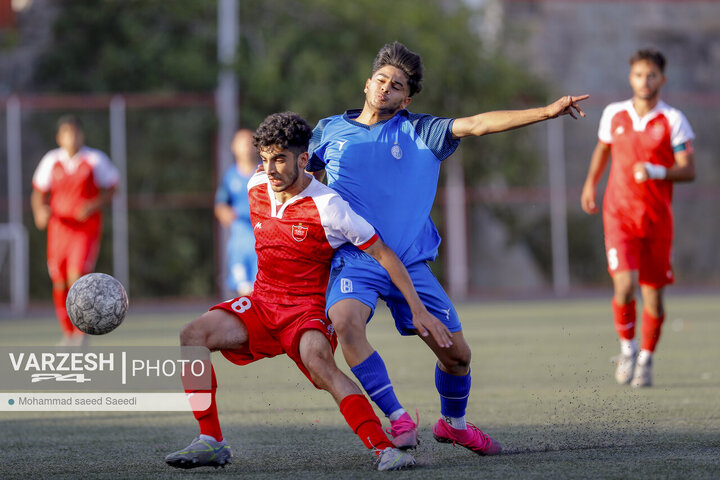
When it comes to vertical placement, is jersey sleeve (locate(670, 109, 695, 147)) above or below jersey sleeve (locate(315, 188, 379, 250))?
above

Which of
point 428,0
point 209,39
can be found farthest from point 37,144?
point 428,0

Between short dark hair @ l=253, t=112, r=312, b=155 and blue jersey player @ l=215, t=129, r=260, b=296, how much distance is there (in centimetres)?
497

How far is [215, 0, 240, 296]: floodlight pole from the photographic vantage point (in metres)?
17.5

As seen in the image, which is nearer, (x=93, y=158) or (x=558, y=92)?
(x=93, y=158)

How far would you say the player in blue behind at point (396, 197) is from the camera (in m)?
4.64

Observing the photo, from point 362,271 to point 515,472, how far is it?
1031 mm

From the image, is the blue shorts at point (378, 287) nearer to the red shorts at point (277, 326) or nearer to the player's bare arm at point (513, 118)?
the red shorts at point (277, 326)

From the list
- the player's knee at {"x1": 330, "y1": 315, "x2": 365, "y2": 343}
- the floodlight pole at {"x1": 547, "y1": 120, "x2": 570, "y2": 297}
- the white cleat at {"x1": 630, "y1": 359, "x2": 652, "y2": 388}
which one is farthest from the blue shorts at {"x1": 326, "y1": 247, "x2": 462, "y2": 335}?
the floodlight pole at {"x1": 547, "y1": 120, "x2": 570, "y2": 297}

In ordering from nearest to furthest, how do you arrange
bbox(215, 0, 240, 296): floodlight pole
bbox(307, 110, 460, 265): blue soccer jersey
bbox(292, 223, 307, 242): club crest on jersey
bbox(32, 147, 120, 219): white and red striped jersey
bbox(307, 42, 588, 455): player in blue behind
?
bbox(307, 42, 588, 455): player in blue behind → bbox(292, 223, 307, 242): club crest on jersey → bbox(307, 110, 460, 265): blue soccer jersey → bbox(32, 147, 120, 219): white and red striped jersey → bbox(215, 0, 240, 296): floodlight pole

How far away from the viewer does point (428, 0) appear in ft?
68.4

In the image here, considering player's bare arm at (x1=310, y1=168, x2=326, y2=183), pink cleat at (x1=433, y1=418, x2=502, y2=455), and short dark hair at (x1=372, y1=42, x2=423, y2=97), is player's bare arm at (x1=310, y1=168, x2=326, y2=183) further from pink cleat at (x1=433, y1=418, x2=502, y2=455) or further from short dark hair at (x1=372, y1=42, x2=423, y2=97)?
pink cleat at (x1=433, y1=418, x2=502, y2=455)

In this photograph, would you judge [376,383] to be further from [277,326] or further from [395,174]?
[395,174]

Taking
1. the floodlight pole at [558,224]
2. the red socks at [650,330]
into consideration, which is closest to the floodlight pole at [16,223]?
the floodlight pole at [558,224]

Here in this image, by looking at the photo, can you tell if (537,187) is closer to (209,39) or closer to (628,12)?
(209,39)
